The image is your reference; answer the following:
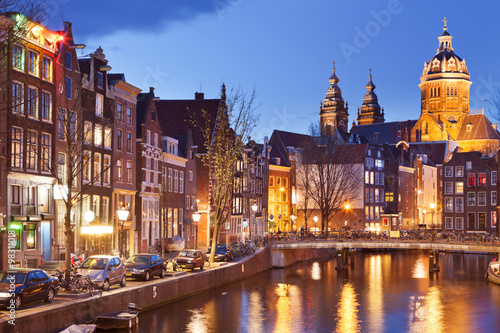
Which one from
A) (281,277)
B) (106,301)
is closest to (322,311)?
(106,301)

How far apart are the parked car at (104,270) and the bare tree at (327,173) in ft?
183

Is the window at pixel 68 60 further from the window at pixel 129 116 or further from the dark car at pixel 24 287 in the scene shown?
the dark car at pixel 24 287

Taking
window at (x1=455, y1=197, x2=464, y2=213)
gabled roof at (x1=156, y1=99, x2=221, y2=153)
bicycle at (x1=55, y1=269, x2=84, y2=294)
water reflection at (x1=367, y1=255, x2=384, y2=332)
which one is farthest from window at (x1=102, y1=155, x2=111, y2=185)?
window at (x1=455, y1=197, x2=464, y2=213)

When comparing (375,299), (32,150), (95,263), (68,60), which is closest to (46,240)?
(32,150)

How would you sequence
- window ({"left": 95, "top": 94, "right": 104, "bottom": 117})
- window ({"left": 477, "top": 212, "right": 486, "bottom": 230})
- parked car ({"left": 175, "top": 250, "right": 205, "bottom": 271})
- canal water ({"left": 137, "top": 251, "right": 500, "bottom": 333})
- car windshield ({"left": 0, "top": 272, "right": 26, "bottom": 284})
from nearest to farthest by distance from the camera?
car windshield ({"left": 0, "top": 272, "right": 26, "bottom": 284}) → canal water ({"left": 137, "top": 251, "right": 500, "bottom": 333}) → parked car ({"left": 175, "top": 250, "right": 205, "bottom": 271}) → window ({"left": 95, "top": 94, "right": 104, "bottom": 117}) → window ({"left": 477, "top": 212, "right": 486, "bottom": 230})

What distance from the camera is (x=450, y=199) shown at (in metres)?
131

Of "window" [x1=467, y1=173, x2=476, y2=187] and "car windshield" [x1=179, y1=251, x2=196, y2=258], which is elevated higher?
"window" [x1=467, y1=173, x2=476, y2=187]

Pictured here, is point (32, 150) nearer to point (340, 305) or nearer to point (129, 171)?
point (129, 171)

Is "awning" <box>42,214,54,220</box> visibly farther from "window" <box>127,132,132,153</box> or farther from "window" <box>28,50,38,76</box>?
"window" <box>127,132,132,153</box>

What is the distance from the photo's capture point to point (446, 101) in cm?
19562

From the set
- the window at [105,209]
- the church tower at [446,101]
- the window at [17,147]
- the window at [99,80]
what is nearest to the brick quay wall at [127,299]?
the window at [105,209]

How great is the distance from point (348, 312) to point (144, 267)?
1371 centimetres

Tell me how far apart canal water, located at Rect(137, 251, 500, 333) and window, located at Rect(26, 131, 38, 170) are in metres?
12.7

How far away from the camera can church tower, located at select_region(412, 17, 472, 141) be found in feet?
615
